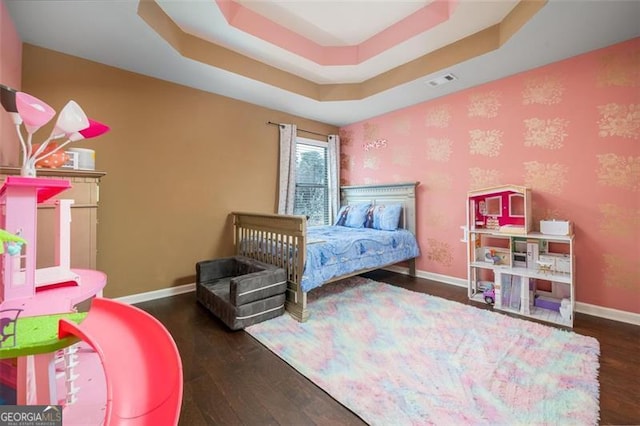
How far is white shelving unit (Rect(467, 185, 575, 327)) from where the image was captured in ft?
8.05

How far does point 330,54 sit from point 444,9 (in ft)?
4.27

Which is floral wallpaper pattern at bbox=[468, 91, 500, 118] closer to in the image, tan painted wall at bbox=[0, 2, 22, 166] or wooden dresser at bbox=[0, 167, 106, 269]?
wooden dresser at bbox=[0, 167, 106, 269]

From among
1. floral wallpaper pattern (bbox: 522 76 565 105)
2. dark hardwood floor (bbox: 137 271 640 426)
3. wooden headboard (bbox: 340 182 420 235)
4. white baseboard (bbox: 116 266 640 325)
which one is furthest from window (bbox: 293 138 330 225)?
floral wallpaper pattern (bbox: 522 76 565 105)

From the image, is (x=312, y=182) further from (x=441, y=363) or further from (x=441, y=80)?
(x=441, y=363)

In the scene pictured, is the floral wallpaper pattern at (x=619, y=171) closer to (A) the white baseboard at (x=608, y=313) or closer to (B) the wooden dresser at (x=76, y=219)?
(A) the white baseboard at (x=608, y=313)

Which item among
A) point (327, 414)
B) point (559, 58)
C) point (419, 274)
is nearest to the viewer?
point (327, 414)

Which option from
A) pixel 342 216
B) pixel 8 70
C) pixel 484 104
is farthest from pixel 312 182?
pixel 8 70

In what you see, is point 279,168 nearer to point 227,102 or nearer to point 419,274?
point 227,102

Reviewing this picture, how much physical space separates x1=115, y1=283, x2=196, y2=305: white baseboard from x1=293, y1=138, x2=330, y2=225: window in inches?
73.6

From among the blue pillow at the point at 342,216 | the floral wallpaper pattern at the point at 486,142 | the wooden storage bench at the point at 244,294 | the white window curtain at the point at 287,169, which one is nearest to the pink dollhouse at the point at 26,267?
the wooden storage bench at the point at 244,294

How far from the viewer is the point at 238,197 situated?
371 cm

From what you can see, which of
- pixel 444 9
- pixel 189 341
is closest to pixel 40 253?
pixel 189 341

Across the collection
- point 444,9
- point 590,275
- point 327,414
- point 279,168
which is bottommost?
point 327,414

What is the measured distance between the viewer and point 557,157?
107 inches
